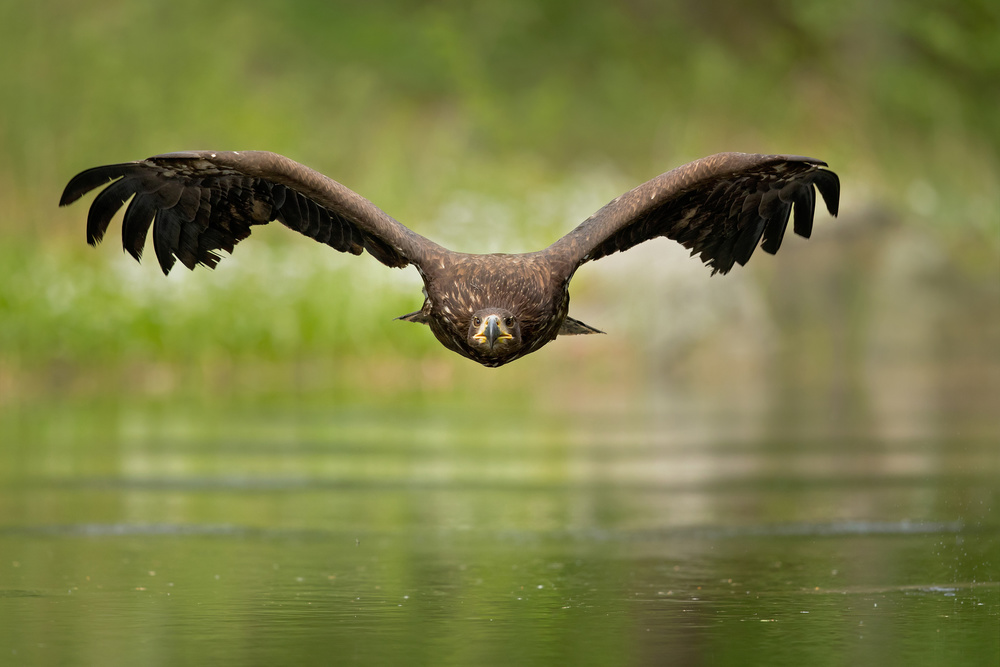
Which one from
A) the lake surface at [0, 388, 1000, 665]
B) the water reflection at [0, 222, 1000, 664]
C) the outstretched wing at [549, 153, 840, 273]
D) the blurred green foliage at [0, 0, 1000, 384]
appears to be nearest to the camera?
the lake surface at [0, 388, 1000, 665]

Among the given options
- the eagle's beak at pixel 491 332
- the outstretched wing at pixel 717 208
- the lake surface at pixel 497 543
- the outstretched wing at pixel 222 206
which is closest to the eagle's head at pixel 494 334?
the eagle's beak at pixel 491 332

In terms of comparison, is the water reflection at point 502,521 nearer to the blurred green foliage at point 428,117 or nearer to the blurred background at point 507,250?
the blurred background at point 507,250

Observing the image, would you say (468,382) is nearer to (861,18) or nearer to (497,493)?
(497,493)

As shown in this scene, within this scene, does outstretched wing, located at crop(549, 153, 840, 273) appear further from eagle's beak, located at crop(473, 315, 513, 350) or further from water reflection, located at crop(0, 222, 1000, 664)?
water reflection, located at crop(0, 222, 1000, 664)

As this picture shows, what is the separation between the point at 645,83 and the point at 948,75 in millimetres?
6411

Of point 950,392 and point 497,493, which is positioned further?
point 950,392

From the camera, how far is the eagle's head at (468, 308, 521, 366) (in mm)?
7867

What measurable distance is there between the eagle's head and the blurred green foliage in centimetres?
1180

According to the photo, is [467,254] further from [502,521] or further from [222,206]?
[502,521]

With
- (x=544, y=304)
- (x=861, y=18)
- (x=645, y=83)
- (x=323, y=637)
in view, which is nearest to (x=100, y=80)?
(x=645, y=83)

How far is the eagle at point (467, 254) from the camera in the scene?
27.2 feet

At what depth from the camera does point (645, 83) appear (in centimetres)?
3522

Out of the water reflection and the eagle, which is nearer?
the water reflection

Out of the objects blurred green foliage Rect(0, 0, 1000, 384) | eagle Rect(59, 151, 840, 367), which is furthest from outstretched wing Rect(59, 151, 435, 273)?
blurred green foliage Rect(0, 0, 1000, 384)
